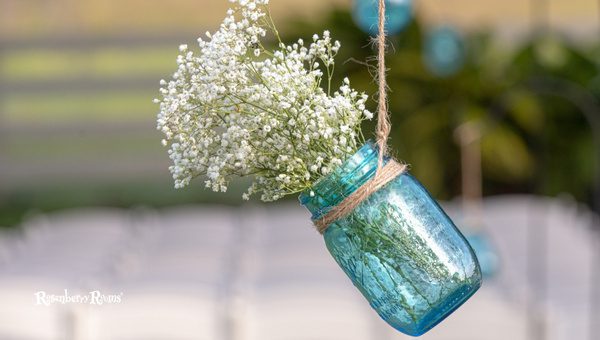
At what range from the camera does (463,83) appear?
8.06 m

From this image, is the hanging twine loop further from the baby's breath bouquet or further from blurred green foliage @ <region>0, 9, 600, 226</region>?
blurred green foliage @ <region>0, 9, 600, 226</region>

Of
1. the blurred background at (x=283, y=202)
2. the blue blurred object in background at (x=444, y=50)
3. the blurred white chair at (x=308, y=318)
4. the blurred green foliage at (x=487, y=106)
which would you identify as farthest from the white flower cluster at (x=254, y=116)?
the blurred green foliage at (x=487, y=106)

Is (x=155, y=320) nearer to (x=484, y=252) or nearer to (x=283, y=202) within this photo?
(x=484, y=252)

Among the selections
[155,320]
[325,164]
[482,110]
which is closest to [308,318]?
[155,320]

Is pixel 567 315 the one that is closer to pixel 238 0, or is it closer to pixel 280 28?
pixel 238 0

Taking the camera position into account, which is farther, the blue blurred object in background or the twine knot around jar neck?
the blue blurred object in background

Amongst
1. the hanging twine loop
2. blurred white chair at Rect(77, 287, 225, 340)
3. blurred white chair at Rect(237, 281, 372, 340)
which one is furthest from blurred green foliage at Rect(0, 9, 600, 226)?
the hanging twine loop

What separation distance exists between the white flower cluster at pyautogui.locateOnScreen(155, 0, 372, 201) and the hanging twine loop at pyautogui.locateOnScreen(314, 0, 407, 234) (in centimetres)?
3

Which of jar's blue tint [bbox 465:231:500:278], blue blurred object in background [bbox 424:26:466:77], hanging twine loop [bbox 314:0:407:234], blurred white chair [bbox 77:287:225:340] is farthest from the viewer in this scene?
blue blurred object in background [bbox 424:26:466:77]

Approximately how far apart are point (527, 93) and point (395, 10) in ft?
16.0

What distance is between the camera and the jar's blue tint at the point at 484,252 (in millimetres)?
3688

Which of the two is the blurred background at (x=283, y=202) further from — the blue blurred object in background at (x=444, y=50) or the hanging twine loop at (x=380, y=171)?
the hanging twine loop at (x=380, y=171)

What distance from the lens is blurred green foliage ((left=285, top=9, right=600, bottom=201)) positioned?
26.2 feet

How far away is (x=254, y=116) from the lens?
1293 mm
